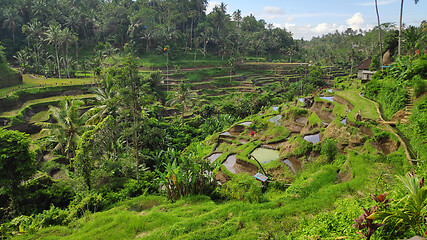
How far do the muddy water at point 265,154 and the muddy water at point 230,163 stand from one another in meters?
1.74

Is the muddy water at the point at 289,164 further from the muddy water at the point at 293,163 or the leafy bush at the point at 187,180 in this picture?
the leafy bush at the point at 187,180

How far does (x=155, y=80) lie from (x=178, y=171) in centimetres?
3275

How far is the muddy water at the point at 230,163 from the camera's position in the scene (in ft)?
59.3

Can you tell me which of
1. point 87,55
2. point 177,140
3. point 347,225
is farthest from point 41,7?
point 347,225

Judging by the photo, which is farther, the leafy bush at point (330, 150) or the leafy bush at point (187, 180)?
the leafy bush at point (330, 150)

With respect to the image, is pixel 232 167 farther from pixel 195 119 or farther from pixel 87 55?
pixel 87 55

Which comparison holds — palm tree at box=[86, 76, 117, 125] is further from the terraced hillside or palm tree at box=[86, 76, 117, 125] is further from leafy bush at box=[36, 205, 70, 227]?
the terraced hillside

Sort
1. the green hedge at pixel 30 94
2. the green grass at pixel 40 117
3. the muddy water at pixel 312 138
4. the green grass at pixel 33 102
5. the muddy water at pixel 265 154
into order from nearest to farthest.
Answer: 1. the muddy water at pixel 265 154
2. the muddy water at pixel 312 138
3. the green grass at pixel 33 102
4. the green grass at pixel 40 117
5. the green hedge at pixel 30 94

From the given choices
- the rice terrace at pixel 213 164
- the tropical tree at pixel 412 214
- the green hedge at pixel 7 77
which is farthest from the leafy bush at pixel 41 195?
the green hedge at pixel 7 77

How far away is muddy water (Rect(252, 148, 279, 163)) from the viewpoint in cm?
1870

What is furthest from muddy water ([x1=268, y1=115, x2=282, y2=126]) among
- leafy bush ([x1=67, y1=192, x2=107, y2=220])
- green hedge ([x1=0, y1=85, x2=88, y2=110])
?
green hedge ([x1=0, y1=85, x2=88, y2=110])

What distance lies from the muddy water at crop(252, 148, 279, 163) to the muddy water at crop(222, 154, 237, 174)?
1.74 meters

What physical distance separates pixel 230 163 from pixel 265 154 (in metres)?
2.98

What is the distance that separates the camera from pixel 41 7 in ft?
189
